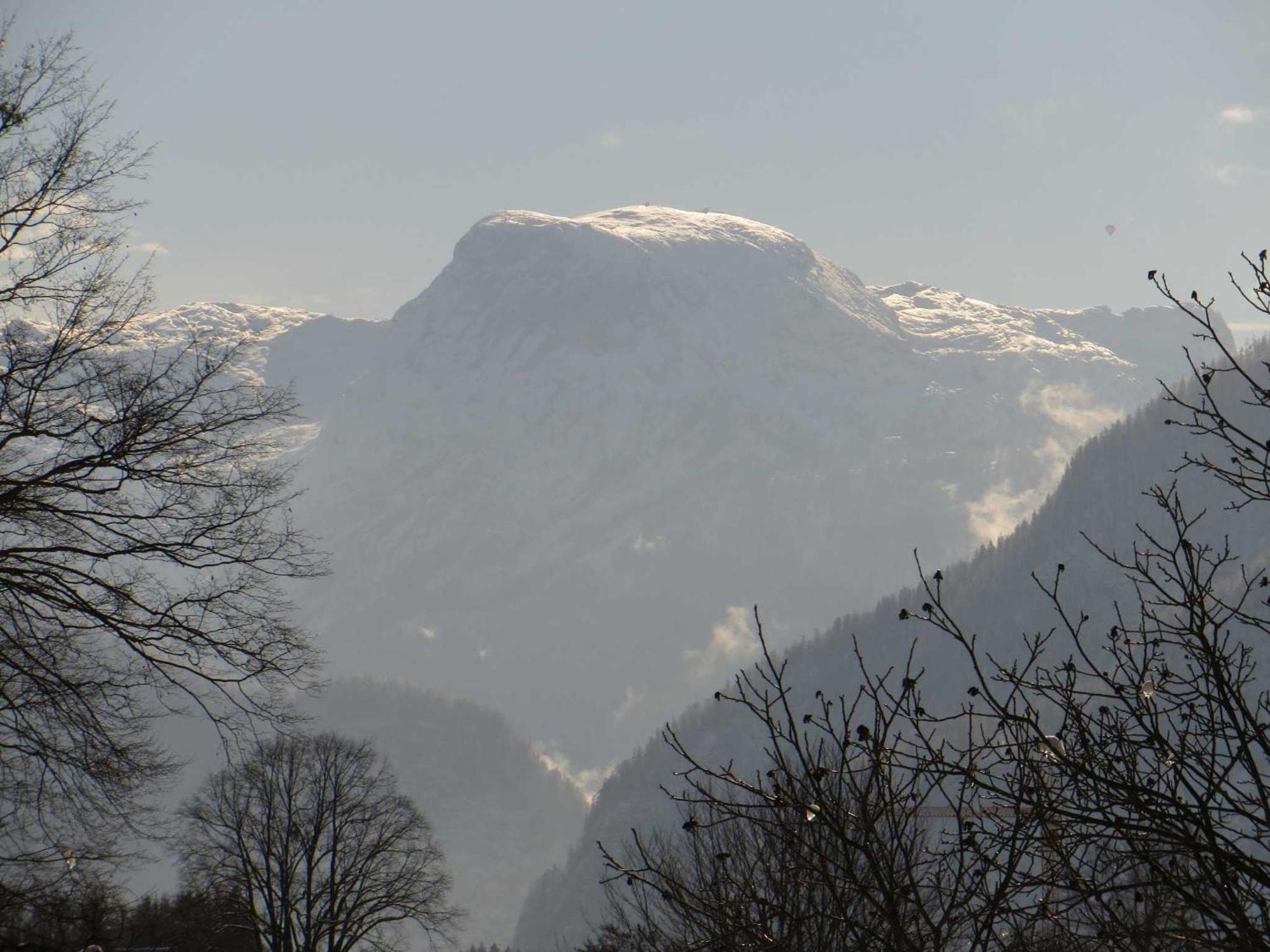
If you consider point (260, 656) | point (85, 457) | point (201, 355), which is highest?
point (201, 355)

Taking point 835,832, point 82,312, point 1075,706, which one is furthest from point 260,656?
point 1075,706

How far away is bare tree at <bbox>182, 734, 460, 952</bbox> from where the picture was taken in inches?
1254

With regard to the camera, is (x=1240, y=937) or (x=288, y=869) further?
(x=288, y=869)

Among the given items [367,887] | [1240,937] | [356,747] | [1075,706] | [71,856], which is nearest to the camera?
[1240,937]

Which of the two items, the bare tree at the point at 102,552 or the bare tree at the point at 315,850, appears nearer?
the bare tree at the point at 102,552

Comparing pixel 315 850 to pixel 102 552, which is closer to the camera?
pixel 102 552

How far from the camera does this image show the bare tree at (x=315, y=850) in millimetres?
31859

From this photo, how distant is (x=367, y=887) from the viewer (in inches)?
1308

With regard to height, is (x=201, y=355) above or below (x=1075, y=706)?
above

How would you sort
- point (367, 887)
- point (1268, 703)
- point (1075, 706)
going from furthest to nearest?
point (367, 887)
point (1268, 703)
point (1075, 706)

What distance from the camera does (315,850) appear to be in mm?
34531

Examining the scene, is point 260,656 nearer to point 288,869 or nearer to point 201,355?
point 201,355

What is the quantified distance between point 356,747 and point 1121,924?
111 ft

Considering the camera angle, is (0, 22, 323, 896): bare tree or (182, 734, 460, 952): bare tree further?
(182, 734, 460, 952): bare tree
